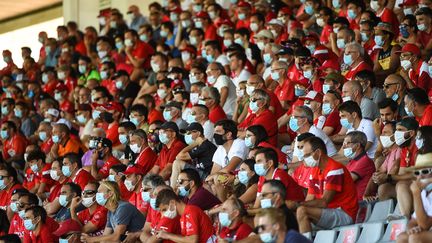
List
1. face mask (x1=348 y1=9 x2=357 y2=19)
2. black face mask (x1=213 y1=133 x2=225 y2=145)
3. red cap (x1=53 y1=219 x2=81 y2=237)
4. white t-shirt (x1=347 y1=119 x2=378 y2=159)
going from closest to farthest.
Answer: white t-shirt (x1=347 y1=119 x2=378 y2=159), red cap (x1=53 y1=219 x2=81 y2=237), black face mask (x1=213 y1=133 x2=225 y2=145), face mask (x1=348 y1=9 x2=357 y2=19)

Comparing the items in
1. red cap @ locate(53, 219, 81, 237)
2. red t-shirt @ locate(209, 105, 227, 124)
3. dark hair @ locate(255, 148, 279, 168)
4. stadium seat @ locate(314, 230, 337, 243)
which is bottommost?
red cap @ locate(53, 219, 81, 237)

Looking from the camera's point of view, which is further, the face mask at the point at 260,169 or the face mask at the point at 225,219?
the face mask at the point at 260,169

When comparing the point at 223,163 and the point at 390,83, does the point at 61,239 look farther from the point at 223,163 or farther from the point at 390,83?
the point at 390,83

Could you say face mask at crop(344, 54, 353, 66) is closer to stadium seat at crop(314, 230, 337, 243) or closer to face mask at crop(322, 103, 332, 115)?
face mask at crop(322, 103, 332, 115)

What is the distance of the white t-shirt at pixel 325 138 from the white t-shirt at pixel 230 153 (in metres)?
0.75

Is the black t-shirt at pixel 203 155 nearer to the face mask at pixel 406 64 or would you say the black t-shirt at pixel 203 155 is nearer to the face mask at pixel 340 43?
the face mask at pixel 406 64

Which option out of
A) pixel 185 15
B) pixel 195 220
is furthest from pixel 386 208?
pixel 185 15

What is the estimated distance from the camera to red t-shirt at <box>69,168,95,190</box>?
1231 cm

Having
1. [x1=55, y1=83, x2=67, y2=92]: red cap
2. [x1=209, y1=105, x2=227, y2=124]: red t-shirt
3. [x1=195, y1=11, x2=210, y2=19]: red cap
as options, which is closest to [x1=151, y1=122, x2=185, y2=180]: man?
[x1=209, y1=105, x2=227, y2=124]: red t-shirt

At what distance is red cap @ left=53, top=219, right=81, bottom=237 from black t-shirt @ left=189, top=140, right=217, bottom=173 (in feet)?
4.53

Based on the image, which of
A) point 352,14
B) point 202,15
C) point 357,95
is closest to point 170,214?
point 357,95

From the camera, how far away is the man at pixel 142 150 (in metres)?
12.2

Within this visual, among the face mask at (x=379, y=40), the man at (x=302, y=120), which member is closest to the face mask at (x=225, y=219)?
the man at (x=302, y=120)

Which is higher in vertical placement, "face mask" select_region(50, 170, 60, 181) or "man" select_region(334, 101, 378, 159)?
"man" select_region(334, 101, 378, 159)
